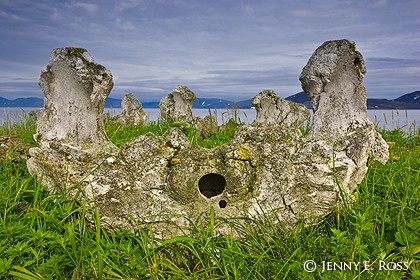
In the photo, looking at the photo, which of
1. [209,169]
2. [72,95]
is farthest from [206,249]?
[72,95]

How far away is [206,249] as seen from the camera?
3.25 m

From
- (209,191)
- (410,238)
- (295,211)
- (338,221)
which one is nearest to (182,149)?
(209,191)

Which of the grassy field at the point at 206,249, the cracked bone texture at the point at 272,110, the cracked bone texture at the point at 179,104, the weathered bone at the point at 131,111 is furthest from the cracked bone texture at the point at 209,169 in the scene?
the weathered bone at the point at 131,111

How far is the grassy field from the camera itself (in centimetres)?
304

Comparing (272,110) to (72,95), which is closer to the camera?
(72,95)

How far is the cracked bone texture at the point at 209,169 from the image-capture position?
11.6 ft

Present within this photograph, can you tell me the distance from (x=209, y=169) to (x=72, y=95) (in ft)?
5.24

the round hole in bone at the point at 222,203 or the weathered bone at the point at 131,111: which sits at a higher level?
the weathered bone at the point at 131,111

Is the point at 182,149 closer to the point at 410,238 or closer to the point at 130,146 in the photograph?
the point at 130,146

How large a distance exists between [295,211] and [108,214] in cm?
175

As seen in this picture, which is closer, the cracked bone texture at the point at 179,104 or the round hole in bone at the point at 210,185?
the round hole in bone at the point at 210,185

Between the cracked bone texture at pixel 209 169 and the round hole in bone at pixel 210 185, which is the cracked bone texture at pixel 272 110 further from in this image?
the round hole in bone at pixel 210 185

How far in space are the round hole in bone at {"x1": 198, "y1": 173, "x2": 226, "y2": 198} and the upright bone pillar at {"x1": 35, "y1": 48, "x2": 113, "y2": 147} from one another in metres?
1.18

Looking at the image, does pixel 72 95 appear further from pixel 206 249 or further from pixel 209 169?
pixel 206 249
